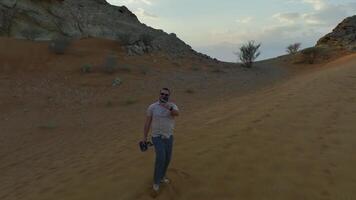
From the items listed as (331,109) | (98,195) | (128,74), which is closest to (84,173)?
(98,195)

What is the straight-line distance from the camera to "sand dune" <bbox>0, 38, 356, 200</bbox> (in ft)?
23.1

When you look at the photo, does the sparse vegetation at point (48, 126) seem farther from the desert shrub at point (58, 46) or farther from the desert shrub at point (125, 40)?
the desert shrub at point (125, 40)

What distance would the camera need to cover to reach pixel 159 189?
22.7 feet

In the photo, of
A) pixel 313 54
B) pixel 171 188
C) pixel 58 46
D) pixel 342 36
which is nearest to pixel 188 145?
pixel 171 188

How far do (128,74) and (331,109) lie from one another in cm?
1202

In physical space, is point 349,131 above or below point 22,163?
above

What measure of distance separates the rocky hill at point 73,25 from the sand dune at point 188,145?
359 inches

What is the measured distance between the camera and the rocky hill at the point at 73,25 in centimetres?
2728

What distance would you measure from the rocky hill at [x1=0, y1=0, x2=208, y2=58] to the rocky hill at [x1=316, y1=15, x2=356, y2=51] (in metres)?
16.1

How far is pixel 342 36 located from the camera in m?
45.1

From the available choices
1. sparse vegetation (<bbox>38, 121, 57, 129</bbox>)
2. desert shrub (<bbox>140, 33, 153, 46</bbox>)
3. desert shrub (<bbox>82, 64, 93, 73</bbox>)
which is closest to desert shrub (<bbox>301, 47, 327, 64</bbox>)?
desert shrub (<bbox>140, 33, 153, 46</bbox>)

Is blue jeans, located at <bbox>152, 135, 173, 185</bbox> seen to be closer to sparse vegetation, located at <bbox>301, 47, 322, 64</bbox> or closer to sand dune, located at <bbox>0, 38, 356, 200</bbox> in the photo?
sand dune, located at <bbox>0, 38, 356, 200</bbox>

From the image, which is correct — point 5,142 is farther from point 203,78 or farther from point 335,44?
point 335,44

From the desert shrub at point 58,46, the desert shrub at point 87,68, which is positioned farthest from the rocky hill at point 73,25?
the desert shrub at point 87,68
